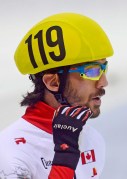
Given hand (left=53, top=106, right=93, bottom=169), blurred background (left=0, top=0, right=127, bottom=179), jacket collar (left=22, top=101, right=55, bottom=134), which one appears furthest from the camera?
blurred background (left=0, top=0, right=127, bottom=179)

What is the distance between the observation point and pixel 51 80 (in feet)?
4.23

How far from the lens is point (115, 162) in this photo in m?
2.05

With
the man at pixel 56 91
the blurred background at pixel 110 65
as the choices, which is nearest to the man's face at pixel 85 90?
the man at pixel 56 91

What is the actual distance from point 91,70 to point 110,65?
1597 millimetres

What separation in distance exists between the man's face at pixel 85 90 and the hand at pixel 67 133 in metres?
0.11

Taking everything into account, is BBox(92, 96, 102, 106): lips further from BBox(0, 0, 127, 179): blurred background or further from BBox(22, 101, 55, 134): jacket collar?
BBox(0, 0, 127, 179): blurred background

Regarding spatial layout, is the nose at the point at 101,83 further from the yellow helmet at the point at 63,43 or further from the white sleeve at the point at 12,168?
the white sleeve at the point at 12,168

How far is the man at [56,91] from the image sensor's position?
1169mm

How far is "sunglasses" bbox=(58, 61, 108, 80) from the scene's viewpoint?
4.11 feet

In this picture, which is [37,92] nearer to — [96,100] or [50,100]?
[50,100]

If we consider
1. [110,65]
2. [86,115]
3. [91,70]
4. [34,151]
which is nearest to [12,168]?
[34,151]

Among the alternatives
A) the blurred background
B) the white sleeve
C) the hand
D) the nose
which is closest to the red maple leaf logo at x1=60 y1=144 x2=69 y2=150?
the hand

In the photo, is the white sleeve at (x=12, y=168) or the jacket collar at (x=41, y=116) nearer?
the white sleeve at (x=12, y=168)

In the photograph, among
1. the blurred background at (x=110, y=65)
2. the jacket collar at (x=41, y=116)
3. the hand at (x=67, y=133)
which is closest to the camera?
the hand at (x=67, y=133)
